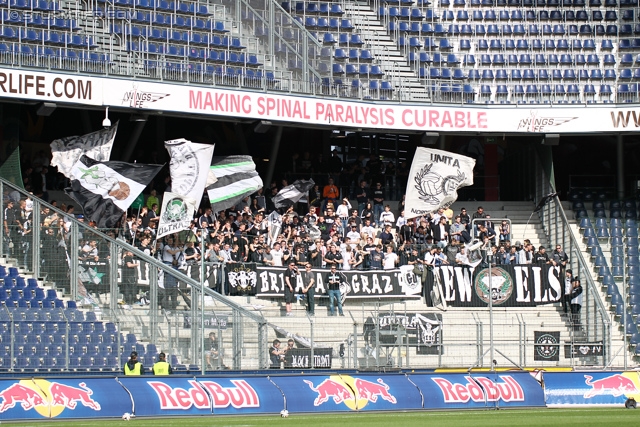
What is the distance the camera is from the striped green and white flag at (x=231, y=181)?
1218 inches

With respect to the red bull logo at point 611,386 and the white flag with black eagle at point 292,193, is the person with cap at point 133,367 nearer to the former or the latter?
the red bull logo at point 611,386

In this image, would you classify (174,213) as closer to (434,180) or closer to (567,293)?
(434,180)

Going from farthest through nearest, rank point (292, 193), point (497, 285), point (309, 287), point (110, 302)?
point (292, 193) → point (497, 285) → point (309, 287) → point (110, 302)

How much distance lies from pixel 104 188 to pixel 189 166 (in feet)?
7.82

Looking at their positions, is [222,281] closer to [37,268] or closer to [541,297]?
[37,268]

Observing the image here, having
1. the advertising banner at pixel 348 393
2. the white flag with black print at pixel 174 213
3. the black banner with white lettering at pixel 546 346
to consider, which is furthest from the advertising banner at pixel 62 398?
the black banner with white lettering at pixel 546 346

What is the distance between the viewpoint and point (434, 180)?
108ft

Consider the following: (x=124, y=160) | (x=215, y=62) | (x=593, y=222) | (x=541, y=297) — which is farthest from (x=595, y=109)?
(x=124, y=160)

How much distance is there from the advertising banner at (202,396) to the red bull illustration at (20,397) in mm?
1534

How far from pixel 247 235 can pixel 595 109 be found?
36.4 feet

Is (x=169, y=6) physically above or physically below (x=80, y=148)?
above

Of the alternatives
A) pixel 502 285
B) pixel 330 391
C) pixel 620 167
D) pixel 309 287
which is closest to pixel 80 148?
pixel 309 287

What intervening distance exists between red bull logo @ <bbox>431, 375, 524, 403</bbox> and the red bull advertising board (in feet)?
2.51

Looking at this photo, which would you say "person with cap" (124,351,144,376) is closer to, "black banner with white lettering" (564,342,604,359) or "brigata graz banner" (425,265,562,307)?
"brigata graz banner" (425,265,562,307)
